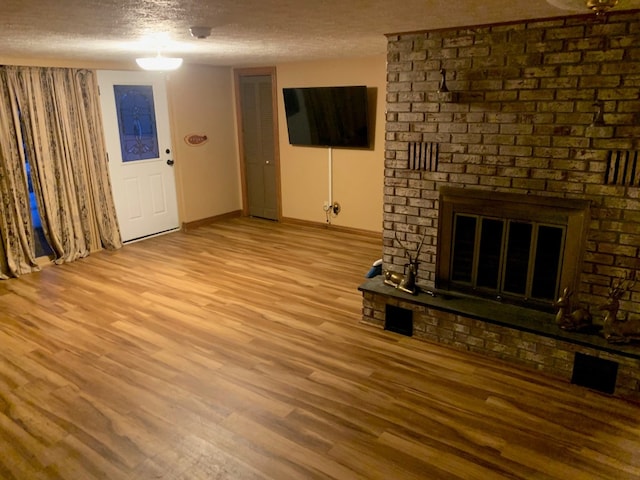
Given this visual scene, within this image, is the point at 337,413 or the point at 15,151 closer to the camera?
the point at 337,413

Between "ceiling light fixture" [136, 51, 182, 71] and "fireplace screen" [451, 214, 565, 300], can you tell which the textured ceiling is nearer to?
"ceiling light fixture" [136, 51, 182, 71]

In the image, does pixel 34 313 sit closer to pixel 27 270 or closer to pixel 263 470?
pixel 27 270

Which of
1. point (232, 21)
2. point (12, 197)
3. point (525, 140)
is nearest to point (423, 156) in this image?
point (525, 140)

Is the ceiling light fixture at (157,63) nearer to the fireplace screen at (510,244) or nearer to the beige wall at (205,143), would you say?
the beige wall at (205,143)

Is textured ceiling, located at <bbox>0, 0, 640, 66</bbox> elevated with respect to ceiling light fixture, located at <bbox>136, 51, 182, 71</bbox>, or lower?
elevated

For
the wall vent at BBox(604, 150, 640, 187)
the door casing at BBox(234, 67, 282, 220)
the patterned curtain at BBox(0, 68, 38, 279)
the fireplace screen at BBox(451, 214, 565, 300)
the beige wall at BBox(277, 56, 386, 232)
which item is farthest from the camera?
the door casing at BBox(234, 67, 282, 220)

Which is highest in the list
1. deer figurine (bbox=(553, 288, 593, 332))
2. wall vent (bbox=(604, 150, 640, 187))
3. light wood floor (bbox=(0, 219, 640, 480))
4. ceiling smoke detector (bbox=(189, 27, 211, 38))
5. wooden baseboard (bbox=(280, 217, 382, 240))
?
ceiling smoke detector (bbox=(189, 27, 211, 38))

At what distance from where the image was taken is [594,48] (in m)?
2.72

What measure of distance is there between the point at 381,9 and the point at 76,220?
14.3ft

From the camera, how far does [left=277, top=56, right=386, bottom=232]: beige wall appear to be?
5.64m

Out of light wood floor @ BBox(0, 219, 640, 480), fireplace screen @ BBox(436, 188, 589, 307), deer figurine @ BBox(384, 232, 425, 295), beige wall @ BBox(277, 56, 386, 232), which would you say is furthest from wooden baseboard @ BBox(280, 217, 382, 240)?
fireplace screen @ BBox(436, 188, 589, 307)

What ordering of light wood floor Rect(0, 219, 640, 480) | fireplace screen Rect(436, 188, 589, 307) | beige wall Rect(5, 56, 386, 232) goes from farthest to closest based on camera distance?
1. beige wall Rect(5, 56, 386, 232)
2. fireplace screen Rect(436, 188, 589, 307)
3. light wood floor Rect(0, 219, 640, 480)

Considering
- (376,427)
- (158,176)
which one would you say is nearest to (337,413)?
(376,427)

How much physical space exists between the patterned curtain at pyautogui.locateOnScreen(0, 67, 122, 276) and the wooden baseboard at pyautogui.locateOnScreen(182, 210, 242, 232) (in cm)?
110
